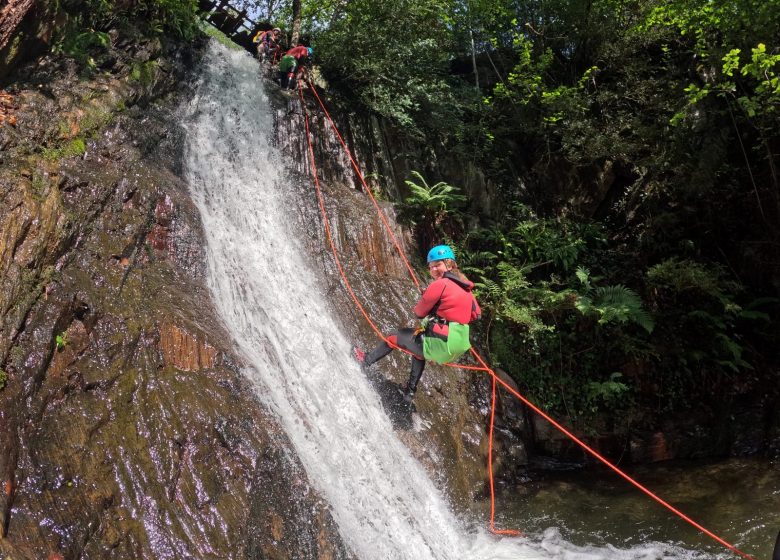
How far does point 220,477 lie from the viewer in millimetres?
4238

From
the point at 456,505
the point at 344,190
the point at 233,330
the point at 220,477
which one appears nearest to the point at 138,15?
the point at 344,190

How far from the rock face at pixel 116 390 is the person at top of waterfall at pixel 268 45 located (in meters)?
7.06

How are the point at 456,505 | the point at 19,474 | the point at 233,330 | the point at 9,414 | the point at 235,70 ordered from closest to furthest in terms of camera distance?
the point at 19,474 < the point at 9,414 < the point at 233,330 < the point at 456,505 < the point at 235,70

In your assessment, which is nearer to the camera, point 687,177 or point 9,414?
point 9,414

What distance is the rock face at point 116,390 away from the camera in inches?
146

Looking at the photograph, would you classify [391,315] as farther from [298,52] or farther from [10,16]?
[298,52]

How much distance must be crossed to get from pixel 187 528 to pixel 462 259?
7.18 m

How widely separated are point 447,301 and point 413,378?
1.46 metres

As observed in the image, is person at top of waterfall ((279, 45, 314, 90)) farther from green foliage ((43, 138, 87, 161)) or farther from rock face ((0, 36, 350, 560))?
green foliage ((43, 138, 87, 161))

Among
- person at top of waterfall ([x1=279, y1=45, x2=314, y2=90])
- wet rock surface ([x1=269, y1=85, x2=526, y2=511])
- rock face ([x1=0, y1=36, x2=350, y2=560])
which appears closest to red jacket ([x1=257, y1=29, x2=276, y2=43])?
person at top of waterfall ([x1=279, y1=45, x2=314, y2=90])

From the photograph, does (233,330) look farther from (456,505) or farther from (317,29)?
(317,29)

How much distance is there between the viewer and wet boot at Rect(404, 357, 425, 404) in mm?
6730

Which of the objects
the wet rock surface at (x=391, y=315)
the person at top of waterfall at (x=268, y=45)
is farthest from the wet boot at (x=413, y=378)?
the person at top of waterfall at (x=268, y=45)

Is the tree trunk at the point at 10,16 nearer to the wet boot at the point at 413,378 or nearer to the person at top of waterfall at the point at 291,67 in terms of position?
the person at top of waterfall at the point at 291,67
